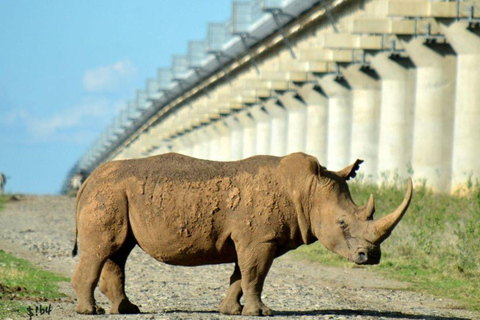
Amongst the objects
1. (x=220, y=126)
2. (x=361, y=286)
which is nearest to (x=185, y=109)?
(x=220, y=126)

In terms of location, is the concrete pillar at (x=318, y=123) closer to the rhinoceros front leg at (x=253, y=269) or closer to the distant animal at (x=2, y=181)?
the distant animal at (x=2, y=181)

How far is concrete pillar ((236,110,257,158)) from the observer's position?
187ft

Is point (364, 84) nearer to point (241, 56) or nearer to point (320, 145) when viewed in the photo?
point (320, 145)

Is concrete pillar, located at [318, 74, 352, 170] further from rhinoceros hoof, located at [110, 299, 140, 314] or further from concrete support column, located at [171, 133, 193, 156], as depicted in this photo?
concrete support column, located at [171, 133, 193, 156]

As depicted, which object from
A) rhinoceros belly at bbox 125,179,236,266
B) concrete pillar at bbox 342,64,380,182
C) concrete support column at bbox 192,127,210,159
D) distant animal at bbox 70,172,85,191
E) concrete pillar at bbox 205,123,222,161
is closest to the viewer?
rhinoceros belly at bbox 125,179,236,266

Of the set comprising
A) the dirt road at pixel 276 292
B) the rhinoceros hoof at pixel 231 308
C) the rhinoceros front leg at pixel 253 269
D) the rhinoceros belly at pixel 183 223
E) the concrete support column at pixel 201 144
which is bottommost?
the dirt road at pixel 276 292

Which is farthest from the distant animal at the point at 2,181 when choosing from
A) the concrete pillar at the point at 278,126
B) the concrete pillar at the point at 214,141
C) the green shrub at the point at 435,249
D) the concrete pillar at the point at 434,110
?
the concrete pillar at the point at 214,141

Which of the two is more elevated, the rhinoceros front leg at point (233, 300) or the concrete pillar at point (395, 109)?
the concrete pillar at point (395, 109)

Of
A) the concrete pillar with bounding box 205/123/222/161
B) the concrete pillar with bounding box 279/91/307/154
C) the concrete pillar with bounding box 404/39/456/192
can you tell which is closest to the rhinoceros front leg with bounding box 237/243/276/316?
the concrete pillar with bounding box 404/39/456/192

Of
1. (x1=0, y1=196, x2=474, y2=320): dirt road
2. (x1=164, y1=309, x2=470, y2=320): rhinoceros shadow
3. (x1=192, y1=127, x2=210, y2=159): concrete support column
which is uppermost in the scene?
(x1=192, y1=127, x2=210, y2=159): concrete support column

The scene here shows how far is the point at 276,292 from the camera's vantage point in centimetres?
1407

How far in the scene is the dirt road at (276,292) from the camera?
11805mm

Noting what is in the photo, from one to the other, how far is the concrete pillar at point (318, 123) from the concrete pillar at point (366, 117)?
6.15m

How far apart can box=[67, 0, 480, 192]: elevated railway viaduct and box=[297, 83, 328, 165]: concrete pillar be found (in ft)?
0.15
